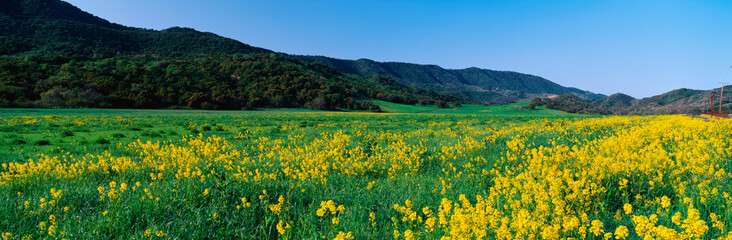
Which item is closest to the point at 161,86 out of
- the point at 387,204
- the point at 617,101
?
the point at 387,204

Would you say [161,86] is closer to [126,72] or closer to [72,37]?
[126,72]

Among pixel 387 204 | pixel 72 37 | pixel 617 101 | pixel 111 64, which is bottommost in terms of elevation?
pixel 387 204

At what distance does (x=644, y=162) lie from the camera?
466cm

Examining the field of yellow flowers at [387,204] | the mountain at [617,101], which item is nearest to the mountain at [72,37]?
the field of yellow flowers at [387,204]

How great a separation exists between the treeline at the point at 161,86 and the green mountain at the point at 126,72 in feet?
0.48

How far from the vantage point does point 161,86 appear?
6206 cm

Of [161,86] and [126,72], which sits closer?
[161,86]

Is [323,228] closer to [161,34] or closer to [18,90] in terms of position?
[18,90]

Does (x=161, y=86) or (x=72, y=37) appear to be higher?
(x=72, y=37)

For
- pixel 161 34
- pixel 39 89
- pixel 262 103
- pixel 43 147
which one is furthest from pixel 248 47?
pixel 43 147

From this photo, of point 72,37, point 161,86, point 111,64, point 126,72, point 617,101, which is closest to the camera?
point 161,86

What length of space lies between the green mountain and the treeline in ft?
0.48

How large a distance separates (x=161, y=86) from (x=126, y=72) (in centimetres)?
969

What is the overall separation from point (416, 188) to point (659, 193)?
3.13 m
